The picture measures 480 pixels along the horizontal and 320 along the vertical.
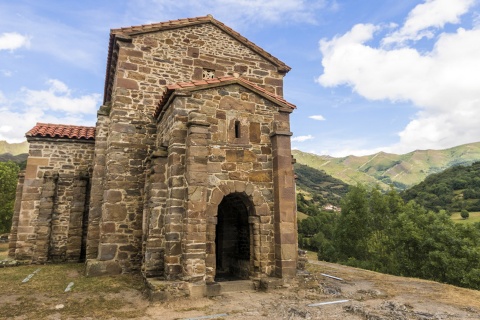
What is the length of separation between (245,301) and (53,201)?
1110 centimetres

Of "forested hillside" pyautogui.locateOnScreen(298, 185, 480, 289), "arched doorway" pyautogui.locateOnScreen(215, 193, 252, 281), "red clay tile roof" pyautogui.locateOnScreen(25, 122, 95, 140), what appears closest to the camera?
"arched doorway" pyautogui.locateOnScreen(215, 193, 252, 281)

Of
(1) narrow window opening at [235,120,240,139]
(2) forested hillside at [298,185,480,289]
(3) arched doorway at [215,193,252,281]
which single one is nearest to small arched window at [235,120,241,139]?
(1) narrow window opening at [235,120,240,139]

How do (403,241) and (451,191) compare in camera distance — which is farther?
(451,191)

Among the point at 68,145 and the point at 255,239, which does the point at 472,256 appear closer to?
the point at 255,239

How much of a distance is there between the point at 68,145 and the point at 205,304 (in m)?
11.4

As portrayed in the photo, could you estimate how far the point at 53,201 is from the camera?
13930 millimetres

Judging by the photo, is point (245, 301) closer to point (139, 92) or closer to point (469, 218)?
point (139, 92)

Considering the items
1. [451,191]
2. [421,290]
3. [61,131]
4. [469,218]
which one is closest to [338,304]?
[421,290]

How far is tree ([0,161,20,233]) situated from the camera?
27109 mm

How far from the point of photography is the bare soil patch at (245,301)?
6.57 metres

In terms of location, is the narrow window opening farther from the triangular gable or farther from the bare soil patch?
the triangular gable

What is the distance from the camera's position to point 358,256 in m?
31.2

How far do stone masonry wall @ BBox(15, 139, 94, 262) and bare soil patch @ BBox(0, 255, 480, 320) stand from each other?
3.21 meters

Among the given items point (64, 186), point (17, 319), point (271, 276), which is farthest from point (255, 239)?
point (64, 186)
